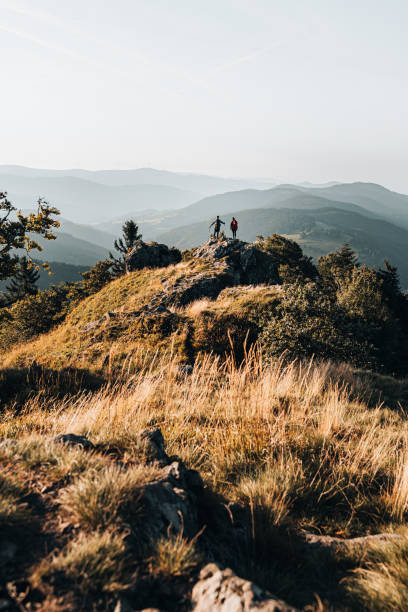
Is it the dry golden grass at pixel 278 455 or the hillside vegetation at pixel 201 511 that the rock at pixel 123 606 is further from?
the dry golden grass at pixel 278 455

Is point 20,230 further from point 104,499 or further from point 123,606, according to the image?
point 123,606

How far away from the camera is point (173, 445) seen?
3.95m

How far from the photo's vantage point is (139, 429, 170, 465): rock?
123 inches

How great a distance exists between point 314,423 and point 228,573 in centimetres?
339

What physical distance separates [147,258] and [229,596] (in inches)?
1218

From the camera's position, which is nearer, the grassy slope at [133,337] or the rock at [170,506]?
the rock at [170,506]

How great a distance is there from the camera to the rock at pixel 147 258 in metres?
31.1

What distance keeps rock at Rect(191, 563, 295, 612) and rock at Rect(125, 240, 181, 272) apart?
99.1ft

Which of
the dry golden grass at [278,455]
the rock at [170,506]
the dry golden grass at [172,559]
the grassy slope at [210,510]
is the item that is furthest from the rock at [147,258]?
the dry golden grass at [172,559]

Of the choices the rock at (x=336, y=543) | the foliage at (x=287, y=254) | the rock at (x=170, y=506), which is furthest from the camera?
the foliage at (x=287, y=254)

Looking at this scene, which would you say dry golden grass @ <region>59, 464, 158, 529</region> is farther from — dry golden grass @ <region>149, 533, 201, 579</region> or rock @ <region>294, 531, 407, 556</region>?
rock @ <region>294, 531, 407, 556</region>

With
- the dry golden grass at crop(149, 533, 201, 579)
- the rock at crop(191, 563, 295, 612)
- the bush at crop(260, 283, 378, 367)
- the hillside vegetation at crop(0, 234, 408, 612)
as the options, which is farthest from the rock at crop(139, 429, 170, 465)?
the bush at crop(260, 283, 378, 367)

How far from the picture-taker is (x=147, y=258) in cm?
3141

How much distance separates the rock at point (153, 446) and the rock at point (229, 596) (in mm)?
1270
